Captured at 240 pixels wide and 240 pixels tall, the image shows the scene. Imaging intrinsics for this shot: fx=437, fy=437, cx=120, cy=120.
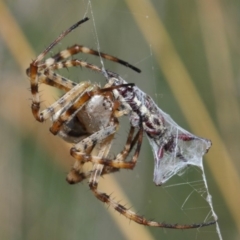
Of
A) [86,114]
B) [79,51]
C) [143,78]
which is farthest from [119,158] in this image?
[143,78]

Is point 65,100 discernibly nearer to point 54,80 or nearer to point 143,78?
point 54,80

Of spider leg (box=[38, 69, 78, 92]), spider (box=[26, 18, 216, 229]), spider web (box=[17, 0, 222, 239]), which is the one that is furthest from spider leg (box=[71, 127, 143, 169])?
spider web (box=[17, 0, 222, 239])

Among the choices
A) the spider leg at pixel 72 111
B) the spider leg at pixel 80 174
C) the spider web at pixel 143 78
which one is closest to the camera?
the spider leg at pixel 72 111

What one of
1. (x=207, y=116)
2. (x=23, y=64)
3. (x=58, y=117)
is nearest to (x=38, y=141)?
(x=23, y=64)

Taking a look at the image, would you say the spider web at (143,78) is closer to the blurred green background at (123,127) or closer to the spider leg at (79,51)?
the blurred green background at (123,127)

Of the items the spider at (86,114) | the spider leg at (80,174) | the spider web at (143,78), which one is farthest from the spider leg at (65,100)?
the spider web at (143,78)

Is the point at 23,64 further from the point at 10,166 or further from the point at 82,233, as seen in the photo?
the point at 82,233

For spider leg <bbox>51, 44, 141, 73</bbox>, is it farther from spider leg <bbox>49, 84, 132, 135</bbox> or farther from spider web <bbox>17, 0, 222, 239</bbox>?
spider web <bbox>17, 0, 222, 239</bbox>
